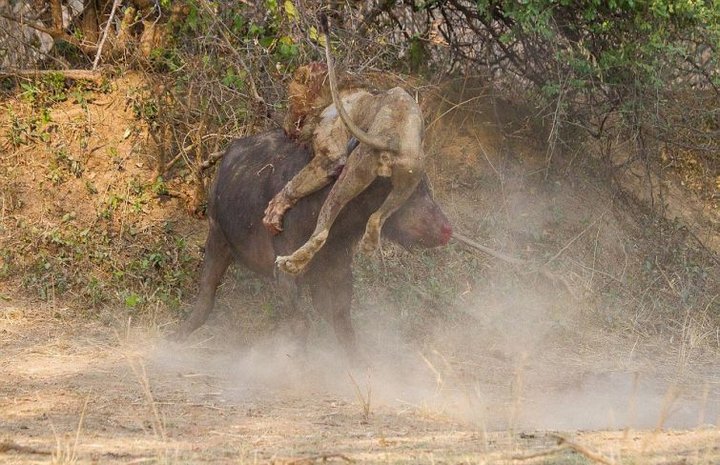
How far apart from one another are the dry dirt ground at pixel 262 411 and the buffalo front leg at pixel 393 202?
820 mm

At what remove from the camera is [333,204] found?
6.36 metres

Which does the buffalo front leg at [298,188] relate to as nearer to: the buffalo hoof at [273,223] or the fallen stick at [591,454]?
the buffalo hoof at [273,223]

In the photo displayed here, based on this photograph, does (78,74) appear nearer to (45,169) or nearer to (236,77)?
(45,169)

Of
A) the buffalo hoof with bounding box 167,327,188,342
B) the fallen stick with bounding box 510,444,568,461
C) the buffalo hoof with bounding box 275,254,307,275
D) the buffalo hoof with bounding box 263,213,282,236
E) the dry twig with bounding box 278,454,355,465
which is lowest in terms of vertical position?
the dry twig with bounding box 278,454,355,465

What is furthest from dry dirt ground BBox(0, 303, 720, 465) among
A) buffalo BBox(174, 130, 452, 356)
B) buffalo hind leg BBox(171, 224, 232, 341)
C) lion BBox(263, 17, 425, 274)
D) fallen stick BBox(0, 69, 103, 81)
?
fallen stick BBox(0, 69, 103, 81)

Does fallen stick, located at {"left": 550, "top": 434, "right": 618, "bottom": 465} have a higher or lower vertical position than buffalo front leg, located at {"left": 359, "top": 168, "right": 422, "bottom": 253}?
lower

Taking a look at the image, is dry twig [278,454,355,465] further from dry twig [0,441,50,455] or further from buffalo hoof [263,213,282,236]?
buffalo hoof [263,213,282,236]

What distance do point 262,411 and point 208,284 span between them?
211cm

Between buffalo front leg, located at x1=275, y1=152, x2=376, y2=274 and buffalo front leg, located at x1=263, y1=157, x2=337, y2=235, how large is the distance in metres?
0.25

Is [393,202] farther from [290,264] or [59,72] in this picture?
[59,72]

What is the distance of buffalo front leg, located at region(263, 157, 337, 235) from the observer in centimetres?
666

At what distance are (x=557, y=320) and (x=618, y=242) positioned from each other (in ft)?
5.07

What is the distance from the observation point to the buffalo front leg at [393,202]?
6.08 m

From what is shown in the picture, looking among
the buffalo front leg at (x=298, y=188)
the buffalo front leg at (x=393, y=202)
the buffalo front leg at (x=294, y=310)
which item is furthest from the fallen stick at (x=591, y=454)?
the buffalo front leg at (x=294, y=310)
